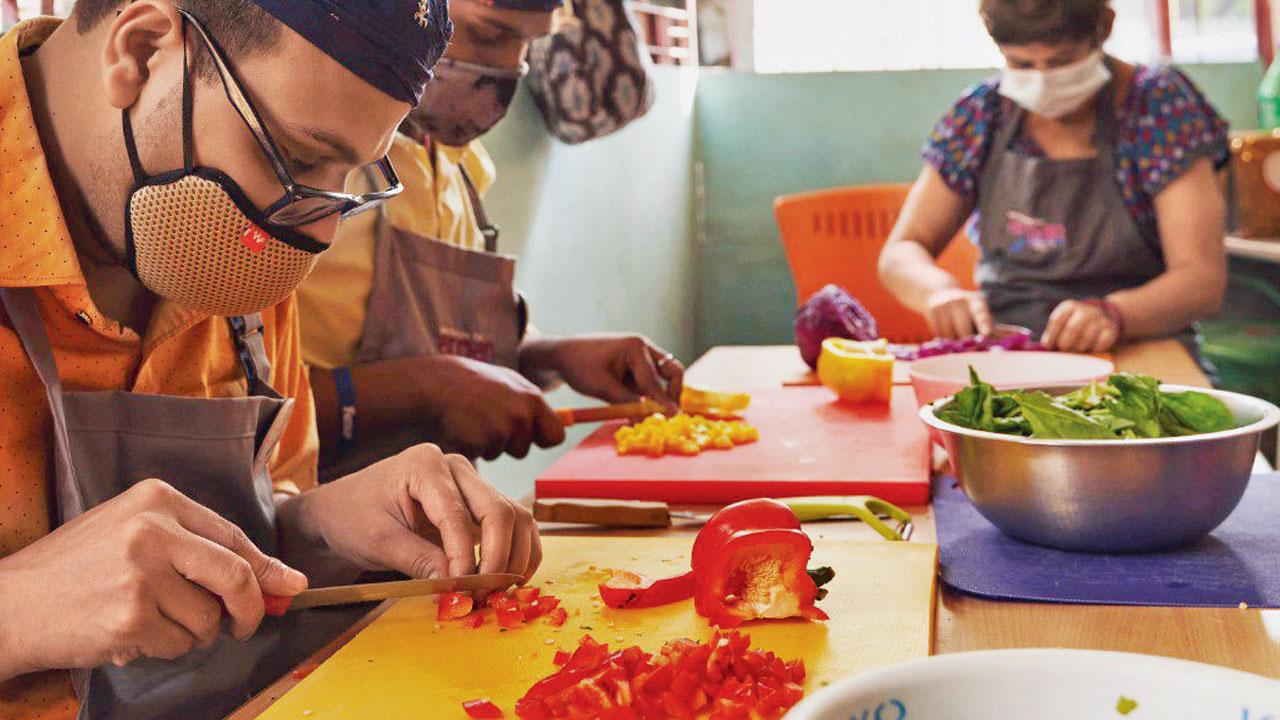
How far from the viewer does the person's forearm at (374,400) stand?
84.6 inches

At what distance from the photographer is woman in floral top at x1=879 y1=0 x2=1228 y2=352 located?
10.1 ft

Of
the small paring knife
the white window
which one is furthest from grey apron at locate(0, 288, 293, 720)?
the white window

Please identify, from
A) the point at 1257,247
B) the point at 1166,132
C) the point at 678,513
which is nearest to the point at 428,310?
the point at 678,513

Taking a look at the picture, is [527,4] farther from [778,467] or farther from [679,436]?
[778,467]

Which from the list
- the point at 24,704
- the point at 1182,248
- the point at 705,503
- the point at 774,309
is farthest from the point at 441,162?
the point at 774,309

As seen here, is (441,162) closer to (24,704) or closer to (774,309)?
(24,704)

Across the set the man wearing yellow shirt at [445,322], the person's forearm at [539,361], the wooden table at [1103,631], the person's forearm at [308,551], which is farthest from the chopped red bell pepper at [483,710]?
the person's forearm at [539,361]

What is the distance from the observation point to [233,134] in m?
1.31

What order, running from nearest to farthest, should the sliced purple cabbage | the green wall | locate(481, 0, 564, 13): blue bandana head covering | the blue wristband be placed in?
1. the blue wristband
2. locate(481, 0, 564, 13): blue bandana head covering
3. the sliced purple cabbage
4. the green wall

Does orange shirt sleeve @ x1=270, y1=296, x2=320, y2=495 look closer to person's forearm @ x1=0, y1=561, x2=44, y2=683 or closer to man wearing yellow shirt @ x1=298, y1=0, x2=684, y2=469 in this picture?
man wearing yellow shirt @ x1=298, y1=0, x2=684, y2=469

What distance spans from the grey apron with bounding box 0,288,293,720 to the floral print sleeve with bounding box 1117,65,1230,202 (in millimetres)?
2521

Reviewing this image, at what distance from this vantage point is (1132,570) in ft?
4.30

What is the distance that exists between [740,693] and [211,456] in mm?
800

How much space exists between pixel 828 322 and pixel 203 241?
5.35 ft
